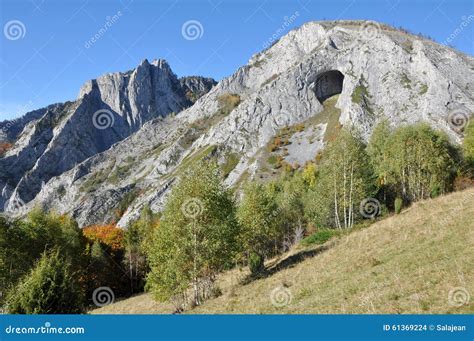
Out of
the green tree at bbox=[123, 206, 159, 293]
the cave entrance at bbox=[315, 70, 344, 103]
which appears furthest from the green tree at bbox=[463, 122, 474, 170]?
the cave entrance at bbox=[315, 70, 344, 103]

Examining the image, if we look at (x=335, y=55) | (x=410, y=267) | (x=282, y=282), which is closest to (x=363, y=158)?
(x=282, y=282)

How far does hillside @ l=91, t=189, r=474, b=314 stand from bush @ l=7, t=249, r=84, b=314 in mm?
8868

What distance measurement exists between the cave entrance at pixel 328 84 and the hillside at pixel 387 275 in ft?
554

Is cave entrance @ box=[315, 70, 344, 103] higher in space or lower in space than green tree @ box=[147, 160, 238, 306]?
higher

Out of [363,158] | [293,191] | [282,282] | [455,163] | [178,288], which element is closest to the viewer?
[282,282]

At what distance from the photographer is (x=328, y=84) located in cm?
19412

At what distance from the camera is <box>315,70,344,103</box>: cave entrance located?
19250 centimetres

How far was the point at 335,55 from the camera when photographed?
614ft

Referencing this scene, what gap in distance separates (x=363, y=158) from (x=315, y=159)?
311 feet

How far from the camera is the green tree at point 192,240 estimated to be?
28500 mm

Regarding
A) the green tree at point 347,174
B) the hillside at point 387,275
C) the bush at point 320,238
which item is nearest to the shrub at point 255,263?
the hillside at point 387,275

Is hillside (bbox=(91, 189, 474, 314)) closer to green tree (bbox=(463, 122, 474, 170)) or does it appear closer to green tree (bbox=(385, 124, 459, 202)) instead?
green tree (bbox=(385, 124, 459, 202))

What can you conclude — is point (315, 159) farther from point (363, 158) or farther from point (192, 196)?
point (192, 196)

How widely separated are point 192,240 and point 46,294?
1370 cm
